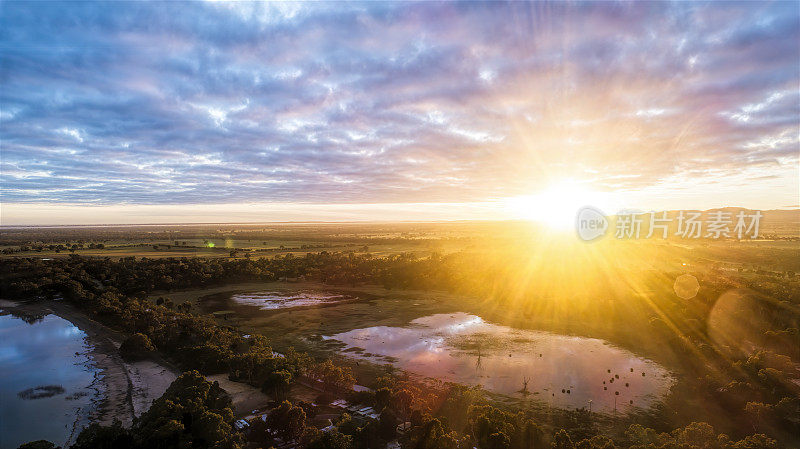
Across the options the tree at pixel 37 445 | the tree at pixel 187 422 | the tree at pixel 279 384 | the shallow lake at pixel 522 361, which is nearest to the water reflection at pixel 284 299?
the shallow lake at pixel 522 361

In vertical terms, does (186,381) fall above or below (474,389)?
above

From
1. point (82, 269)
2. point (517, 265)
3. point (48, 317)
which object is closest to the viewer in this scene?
point (48, 317)

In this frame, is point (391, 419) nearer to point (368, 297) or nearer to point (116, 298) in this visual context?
point (368, 297)

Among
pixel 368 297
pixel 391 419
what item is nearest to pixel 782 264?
pixel 368 297

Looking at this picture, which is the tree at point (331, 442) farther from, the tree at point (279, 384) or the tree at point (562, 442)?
the tree at point (562, 442)

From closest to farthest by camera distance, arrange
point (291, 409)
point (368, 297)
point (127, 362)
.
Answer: point (291, 409), point (127, 362), point (368, 297)

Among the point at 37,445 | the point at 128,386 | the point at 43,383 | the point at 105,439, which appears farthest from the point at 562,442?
the point at 43,383

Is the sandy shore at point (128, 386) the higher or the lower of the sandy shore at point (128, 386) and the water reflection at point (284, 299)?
the lower

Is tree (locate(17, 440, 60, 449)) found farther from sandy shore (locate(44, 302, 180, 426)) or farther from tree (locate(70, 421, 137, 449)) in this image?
sandy shore (locate(44, 302, 180, 426))
